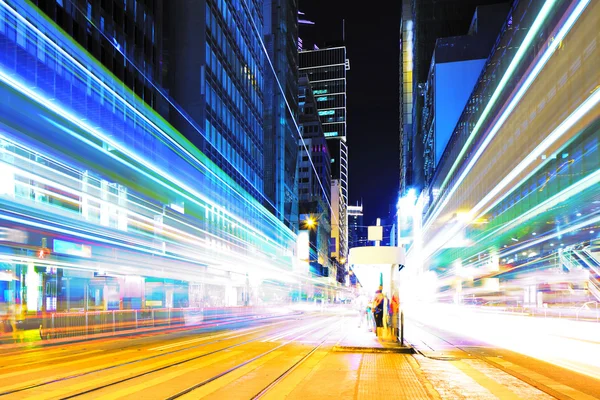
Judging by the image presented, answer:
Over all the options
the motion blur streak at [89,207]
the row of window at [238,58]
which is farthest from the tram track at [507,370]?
the row of window at [238,58]

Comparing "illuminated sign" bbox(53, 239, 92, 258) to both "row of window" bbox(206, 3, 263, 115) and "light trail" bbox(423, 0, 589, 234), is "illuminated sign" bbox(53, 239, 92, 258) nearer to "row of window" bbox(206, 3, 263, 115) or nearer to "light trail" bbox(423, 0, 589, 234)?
"light trail" bbox(423, 0, 589, 234)

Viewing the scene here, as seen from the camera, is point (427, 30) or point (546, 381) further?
point (427, 30)

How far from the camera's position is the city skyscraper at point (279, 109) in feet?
276

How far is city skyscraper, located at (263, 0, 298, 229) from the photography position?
84.1 metres

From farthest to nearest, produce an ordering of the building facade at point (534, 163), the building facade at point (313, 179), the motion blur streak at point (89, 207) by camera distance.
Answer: the building facade at point (313, 179) → the building facade at point (534, 163) → the motion blur streak at point (89, 207)

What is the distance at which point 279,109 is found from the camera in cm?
8788

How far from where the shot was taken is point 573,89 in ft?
76.8

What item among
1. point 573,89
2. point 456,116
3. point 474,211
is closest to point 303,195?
point 456,116

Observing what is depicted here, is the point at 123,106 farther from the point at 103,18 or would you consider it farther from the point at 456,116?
the point at 456,116

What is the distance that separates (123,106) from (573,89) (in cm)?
2758

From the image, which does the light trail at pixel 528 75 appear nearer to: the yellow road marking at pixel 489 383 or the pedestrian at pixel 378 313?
the pedestrian at pixel 378 313

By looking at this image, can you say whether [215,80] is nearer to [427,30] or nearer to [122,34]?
[122,34]

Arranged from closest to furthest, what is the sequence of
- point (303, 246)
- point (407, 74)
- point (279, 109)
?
1. point (279, 109)
2. point (303, 246)
3. point (407, 74)

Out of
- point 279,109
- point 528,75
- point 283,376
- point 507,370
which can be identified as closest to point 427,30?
point 279,109
